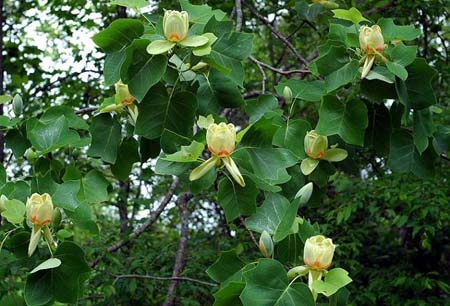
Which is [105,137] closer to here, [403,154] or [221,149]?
[221,149]

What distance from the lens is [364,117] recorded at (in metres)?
1.90

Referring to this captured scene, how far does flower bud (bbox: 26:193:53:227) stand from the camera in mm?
1659

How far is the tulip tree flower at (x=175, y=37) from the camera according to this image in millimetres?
1716

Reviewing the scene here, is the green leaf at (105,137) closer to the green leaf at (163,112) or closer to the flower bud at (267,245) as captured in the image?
the green leaf at (163,112)

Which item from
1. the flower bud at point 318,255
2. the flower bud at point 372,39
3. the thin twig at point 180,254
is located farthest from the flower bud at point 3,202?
the thin twig at point 180,254

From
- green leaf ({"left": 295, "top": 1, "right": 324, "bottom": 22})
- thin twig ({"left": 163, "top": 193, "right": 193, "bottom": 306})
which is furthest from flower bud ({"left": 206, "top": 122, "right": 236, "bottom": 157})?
thin twig ({"left": 163, "top": 193, "right": 193, "bottom": 306})

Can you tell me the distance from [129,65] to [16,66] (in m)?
2.71

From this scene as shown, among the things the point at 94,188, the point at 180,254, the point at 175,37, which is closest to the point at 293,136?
the point at 175,37

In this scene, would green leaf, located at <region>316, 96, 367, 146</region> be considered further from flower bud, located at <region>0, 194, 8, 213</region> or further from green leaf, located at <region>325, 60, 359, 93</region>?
flower bud, located at <region>0, 194, 8, 213</region>

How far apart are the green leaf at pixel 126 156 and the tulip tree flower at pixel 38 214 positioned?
0.46 m

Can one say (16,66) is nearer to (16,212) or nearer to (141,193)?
(141,193)

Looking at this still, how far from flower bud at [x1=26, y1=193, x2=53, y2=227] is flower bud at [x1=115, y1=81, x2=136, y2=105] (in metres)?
0.39

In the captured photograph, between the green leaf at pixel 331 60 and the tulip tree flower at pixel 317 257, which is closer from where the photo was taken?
the tulip tree flower at pixel 317 257

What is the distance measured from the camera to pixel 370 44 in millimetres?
1804
